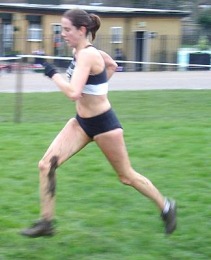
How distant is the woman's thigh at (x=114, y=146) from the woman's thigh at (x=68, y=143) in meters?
0.12

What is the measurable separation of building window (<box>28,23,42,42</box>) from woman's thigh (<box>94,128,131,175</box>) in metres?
29.8

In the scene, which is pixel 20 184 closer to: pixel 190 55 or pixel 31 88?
pixel 31 88

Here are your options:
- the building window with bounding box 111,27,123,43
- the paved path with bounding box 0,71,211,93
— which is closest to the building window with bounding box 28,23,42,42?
the building window with bounding box 111,27,123,43

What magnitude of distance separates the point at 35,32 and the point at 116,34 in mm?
4155

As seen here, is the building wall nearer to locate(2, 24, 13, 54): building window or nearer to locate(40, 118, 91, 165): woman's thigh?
locate(2, 24, 13, 54): building window

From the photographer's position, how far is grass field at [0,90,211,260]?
520 cm

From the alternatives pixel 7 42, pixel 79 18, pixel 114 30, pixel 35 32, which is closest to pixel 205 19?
pixel 114 30

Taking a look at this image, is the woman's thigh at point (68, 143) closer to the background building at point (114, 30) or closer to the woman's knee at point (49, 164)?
the woman's knee at point (49, 164)

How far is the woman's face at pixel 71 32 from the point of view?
504 centimetres

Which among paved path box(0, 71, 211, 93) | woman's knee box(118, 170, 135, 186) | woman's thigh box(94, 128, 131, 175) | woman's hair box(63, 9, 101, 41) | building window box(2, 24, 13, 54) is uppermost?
woman's hair box(63, 9, 101, 41)

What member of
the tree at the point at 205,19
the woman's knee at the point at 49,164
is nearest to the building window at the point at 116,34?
the tree at the point at 205,19

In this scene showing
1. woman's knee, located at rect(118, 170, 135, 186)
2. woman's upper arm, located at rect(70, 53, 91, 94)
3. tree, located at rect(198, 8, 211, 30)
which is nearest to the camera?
woman's upper arm, located at rect(70, 53, 91, 94)

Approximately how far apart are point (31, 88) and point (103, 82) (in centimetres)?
1573

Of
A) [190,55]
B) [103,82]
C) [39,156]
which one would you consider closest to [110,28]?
[190,55]
